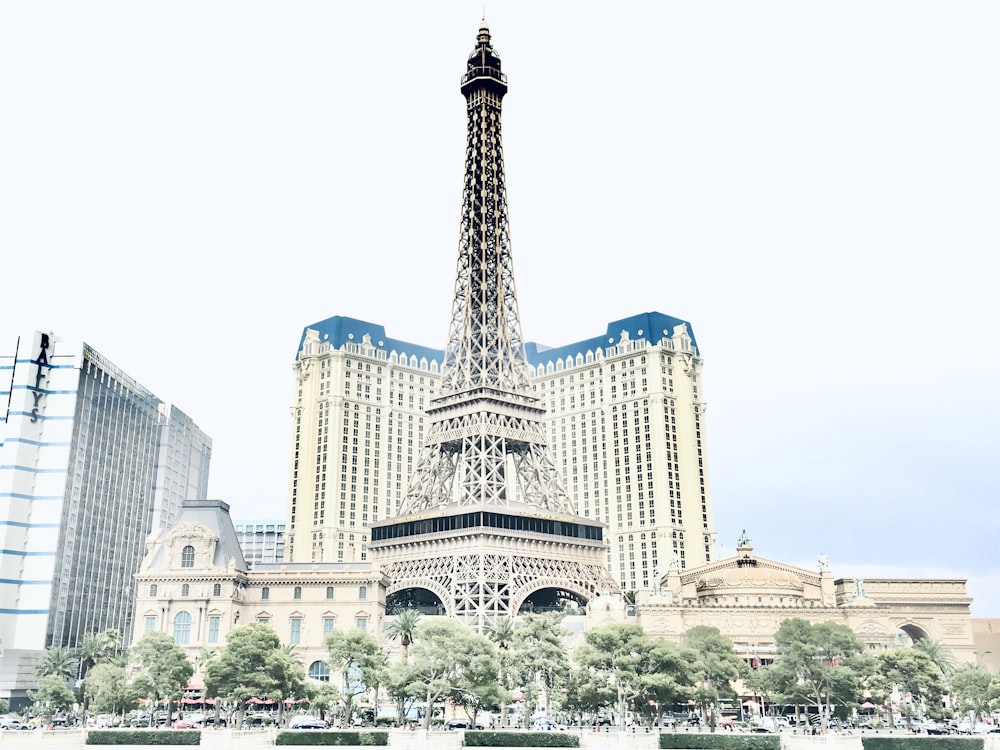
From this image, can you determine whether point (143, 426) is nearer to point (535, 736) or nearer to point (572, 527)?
point (572, 527)

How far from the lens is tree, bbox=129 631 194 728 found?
85.3 meters

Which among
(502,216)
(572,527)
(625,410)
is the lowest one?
(572,527)

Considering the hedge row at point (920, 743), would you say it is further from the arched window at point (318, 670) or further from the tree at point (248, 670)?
the arched window at point (318, 670)

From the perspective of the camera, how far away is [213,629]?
108 metres

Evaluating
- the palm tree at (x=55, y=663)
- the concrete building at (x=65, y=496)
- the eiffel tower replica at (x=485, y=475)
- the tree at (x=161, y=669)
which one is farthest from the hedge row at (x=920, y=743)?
the concrete building at (x=65, y=496)

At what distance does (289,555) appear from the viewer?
194125 mm

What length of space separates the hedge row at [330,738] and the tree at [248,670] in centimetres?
726

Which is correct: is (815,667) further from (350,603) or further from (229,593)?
(229,593)

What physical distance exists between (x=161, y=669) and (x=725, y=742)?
4965 cm

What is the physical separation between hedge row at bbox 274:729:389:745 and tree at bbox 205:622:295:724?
7.26m

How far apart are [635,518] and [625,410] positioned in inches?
892

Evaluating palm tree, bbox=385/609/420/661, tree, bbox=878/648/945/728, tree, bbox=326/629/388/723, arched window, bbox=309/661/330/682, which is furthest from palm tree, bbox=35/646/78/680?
tree, bbox=878/648/945/728

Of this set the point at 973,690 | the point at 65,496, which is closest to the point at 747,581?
the point at 973,690

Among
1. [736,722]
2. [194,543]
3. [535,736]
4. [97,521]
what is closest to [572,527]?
[736,722]
